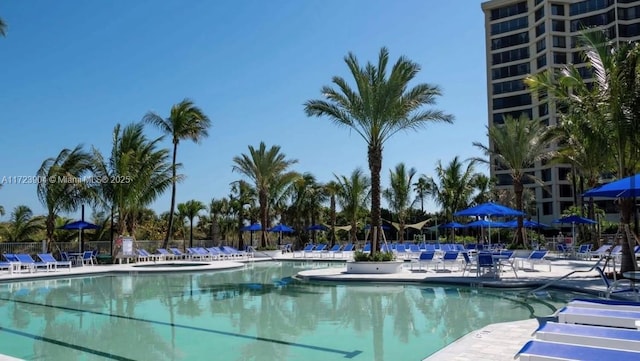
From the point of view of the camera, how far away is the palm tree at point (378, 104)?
1838 cm

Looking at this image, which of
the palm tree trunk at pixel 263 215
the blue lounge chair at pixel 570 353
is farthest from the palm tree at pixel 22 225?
the blue lounge chair at pixel 570 353

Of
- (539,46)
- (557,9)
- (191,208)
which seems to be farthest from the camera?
(539,46)

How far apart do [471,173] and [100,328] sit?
3312cm

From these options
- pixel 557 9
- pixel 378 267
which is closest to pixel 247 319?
pixel 378 267

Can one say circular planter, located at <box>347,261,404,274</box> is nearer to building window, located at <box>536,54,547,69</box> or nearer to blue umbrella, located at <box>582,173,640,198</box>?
blue umbrella, located at <box>582,173,640,198</box>

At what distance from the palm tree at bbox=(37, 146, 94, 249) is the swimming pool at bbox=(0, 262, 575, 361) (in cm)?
963

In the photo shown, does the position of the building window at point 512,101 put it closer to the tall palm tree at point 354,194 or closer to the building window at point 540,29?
the building window at point 540,29

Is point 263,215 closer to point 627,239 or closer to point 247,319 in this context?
point 627,239

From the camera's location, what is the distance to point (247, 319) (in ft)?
33.1

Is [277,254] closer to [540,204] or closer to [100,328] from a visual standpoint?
[100,328]

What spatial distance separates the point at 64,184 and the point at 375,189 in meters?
16.2

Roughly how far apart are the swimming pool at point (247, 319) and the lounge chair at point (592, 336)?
229 cm

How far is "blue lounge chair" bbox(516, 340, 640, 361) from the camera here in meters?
4.31

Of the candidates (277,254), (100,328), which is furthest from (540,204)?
(100,328)
